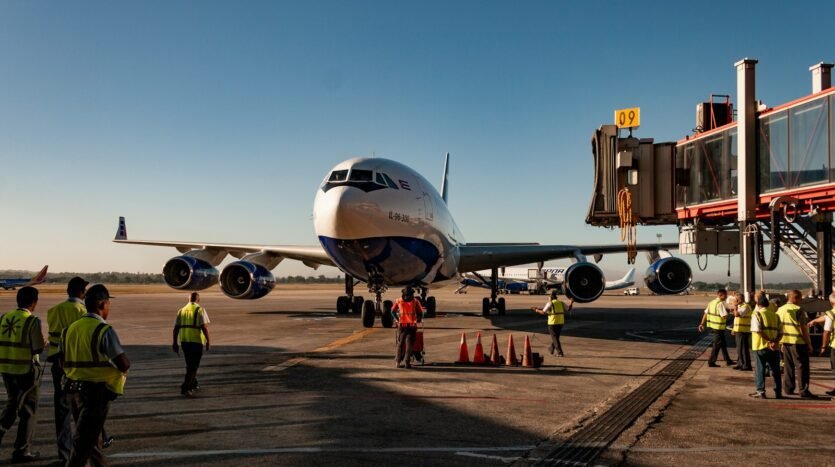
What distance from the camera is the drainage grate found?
6086mm

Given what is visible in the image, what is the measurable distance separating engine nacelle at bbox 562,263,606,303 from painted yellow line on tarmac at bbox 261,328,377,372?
636cm

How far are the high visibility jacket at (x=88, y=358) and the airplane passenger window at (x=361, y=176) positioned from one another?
467 inches

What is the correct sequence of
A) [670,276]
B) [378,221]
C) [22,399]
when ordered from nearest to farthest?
[22,399], [378,221], [670,276]

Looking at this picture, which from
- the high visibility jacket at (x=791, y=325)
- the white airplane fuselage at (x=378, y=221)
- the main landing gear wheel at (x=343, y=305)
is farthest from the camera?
→ the main landing gear wheel at (x=343, y=305)

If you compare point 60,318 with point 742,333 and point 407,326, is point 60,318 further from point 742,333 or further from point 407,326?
point 742,333

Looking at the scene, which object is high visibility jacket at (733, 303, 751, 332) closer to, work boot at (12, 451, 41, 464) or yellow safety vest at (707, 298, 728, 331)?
yellow safety vest at (707, 298, 728, 331)

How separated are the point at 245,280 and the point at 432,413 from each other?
17408 millimetres

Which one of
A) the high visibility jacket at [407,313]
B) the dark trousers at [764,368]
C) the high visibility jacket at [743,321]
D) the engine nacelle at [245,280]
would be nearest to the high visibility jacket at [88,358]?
the high visibility jacket at [407,313]

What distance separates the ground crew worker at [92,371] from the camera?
16.7ft

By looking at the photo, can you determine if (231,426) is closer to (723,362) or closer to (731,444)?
(731,444)

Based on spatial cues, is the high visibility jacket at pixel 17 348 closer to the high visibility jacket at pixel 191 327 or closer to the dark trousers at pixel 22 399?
the dark trousers at pixel 22 399

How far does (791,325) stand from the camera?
978cm

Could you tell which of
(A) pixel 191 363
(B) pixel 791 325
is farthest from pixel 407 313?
(B) pixel 791 325

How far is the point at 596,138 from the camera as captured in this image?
18703mm
